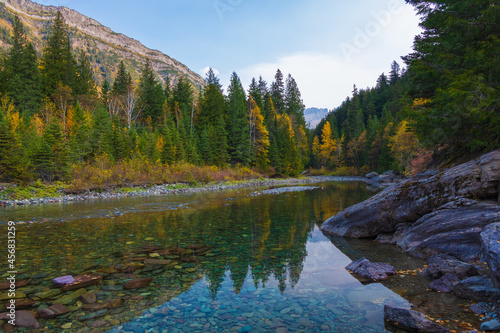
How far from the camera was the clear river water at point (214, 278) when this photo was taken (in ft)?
12.8

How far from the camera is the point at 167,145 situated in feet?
116

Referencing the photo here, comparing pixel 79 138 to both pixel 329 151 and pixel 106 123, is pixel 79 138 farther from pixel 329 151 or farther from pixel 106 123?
pixel 329 151

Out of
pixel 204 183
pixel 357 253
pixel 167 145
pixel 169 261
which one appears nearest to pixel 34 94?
pixel 167 145

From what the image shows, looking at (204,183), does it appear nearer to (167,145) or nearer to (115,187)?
(167,145)

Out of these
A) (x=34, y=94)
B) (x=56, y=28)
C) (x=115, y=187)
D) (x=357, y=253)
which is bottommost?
(x=357, y=253)

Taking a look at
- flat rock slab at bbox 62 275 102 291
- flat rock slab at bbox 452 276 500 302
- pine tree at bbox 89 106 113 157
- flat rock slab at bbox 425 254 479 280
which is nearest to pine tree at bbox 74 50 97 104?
pine tree at bbox 89 106 113 157

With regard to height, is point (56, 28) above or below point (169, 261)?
above

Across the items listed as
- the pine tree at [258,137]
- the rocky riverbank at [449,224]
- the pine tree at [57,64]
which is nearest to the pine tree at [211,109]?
the pine tree at [258,137]

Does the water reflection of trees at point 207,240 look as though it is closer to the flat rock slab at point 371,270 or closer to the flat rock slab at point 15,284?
the flat rock slab at point 15,284

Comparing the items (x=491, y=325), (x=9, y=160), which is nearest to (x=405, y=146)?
(x=491, y=325)

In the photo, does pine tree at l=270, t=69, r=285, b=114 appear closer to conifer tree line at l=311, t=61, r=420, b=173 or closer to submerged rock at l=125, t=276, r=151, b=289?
conifer tree line at l=311, t=61, r=420, b=173

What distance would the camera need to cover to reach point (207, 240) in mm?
8773

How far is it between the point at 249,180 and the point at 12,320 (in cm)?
3858

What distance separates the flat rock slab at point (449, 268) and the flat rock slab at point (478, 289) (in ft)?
1.81
